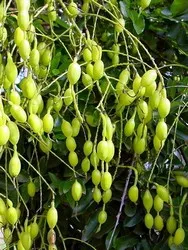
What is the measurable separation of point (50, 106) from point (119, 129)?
0.43 feet

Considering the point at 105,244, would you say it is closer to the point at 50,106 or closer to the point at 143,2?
the point at 50,106

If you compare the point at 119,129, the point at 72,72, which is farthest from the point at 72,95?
the point at 119,129

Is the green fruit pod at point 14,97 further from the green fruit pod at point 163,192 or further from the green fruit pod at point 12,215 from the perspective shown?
the green fruit pod at point 163,192

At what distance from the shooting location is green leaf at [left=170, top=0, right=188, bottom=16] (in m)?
0.84

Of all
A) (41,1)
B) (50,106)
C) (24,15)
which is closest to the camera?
(24,15)

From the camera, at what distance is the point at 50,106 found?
73 centimetres

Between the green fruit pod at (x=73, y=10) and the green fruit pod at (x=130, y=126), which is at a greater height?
the green fruit pod at (x=73, y=10)

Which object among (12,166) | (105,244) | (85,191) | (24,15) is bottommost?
(105,244)

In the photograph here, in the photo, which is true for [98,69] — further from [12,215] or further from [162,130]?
[12,215]

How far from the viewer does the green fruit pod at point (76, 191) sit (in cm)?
75

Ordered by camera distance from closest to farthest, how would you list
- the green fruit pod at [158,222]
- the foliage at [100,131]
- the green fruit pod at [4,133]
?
1. the green fruit pod at [4,133]
2. the foliage at [100,131]
3. the green fruit pod at [158,222]

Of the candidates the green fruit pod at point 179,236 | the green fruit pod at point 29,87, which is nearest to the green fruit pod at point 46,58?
the green fruit pod at point 29,87

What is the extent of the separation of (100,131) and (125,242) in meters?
0.18

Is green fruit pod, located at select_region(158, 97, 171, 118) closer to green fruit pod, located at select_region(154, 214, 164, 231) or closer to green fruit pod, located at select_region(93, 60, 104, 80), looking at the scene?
green fruit pod, located at select_region(93, 60, 104, 80)
